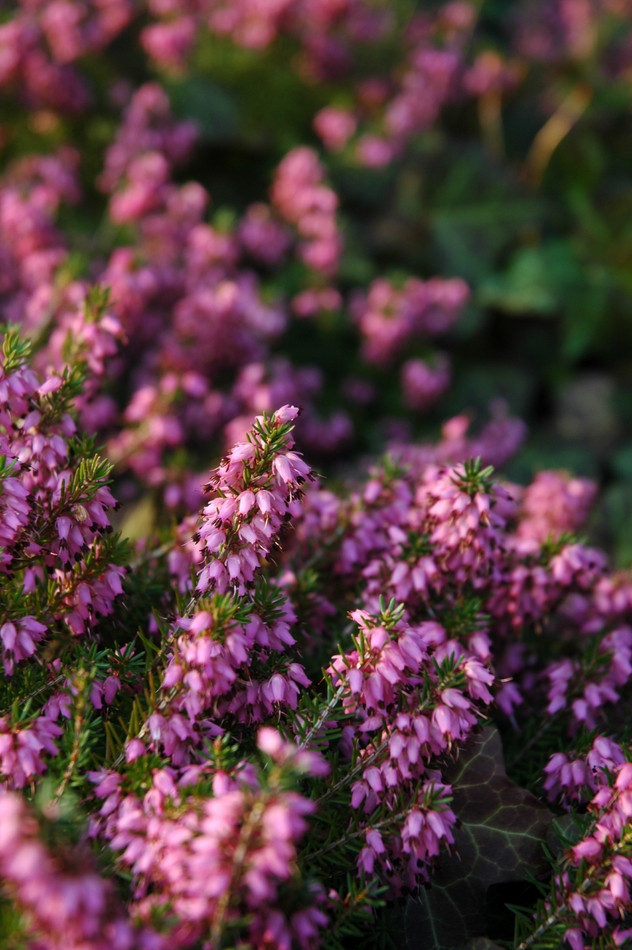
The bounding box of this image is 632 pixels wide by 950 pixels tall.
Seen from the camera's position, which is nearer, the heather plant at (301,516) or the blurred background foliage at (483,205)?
the heather plant at (301,516)

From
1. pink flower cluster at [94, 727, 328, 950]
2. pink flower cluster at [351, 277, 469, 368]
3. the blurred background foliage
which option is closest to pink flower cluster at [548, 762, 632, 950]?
pink flower cluster at [94, 727, 328, 950]

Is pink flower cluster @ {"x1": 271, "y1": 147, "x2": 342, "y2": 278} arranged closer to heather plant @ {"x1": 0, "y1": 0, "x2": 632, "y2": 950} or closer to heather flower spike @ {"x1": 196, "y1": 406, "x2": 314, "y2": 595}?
heather plant @ {"x1": 0, "y1": 0, "x2": 632, "y2": 950}

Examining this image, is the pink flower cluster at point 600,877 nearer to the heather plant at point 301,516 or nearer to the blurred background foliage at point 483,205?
the heather plant at point 301,516

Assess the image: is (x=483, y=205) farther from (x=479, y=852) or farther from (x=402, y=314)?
(x=479, y=852)

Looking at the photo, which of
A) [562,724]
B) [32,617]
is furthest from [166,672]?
[562,724]

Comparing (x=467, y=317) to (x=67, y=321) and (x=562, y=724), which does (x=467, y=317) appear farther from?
(x=562, y=724)

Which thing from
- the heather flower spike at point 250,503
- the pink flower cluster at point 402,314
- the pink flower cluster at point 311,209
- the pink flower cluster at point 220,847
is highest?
the pink flower cluster at point 311,209

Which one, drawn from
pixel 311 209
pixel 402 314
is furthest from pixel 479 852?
pixel 311 209

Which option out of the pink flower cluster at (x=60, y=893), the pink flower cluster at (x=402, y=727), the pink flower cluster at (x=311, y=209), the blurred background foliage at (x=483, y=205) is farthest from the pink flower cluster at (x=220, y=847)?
the pink flower cluster at (x=311, y=209)
